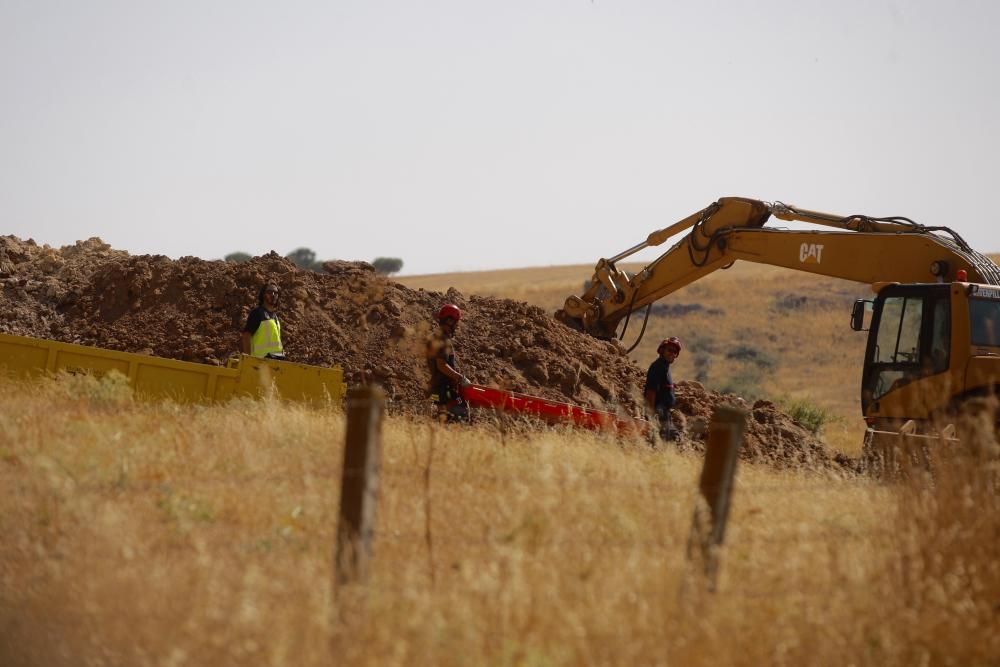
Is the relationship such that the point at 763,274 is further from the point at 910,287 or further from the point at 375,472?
the point at 375,472

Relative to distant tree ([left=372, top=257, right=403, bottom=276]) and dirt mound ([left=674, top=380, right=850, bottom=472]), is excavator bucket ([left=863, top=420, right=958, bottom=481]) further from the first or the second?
distant tree ([left=372, top=257, right=403, bottom=276])

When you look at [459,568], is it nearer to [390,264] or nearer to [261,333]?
[261,333]

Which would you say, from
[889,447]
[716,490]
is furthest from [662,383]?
[716,490]

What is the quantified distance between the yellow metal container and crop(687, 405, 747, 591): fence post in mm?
6717

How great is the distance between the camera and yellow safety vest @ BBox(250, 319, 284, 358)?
508 inches

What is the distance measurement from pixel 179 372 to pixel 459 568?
692cm

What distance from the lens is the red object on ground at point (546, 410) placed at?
12.4m

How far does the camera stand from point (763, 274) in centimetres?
7525

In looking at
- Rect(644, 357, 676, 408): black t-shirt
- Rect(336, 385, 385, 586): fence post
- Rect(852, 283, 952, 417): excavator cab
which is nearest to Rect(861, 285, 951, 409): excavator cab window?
Rect(852, 283, 952, 417): excavator cab

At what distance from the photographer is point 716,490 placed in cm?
572

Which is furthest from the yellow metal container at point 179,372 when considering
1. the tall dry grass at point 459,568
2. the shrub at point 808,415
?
the shrub at point 808,415

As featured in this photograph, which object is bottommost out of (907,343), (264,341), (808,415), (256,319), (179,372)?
(808,415)

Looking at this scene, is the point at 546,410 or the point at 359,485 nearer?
the point at 359,485

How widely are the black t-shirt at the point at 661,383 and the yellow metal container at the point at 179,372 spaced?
3152 millimetres
